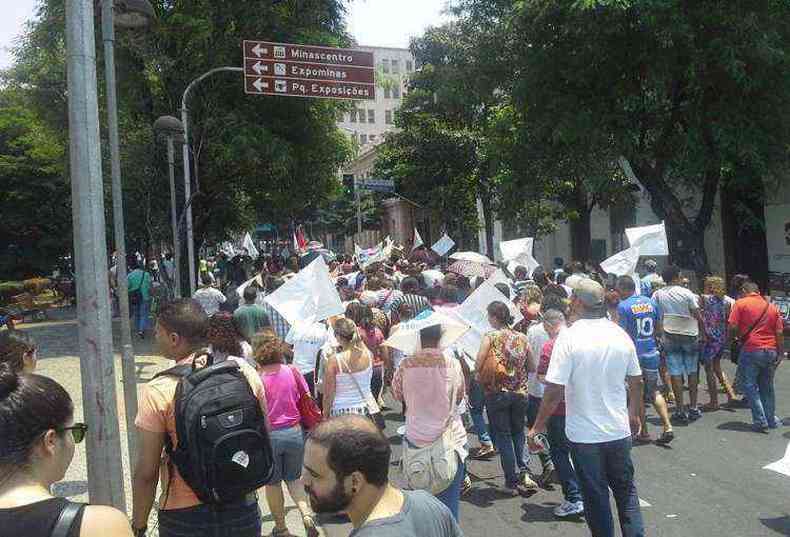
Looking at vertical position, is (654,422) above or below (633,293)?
below

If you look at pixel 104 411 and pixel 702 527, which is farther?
pixel 702 527

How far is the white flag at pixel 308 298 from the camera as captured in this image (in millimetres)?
7359

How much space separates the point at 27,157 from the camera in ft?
105

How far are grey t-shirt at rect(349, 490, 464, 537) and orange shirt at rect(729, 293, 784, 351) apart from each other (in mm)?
6888

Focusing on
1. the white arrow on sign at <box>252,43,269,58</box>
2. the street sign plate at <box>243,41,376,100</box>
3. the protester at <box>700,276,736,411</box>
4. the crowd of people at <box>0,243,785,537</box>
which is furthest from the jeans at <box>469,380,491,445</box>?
the white arrow on sign at <box>252,43,269,58</box>

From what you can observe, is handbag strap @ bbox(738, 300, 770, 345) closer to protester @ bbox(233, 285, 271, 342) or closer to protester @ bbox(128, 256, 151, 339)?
protester @ bbox(233, 285, 271, 342)

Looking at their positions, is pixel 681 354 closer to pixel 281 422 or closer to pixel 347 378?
pixel 347 378

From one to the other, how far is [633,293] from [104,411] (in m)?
5.58

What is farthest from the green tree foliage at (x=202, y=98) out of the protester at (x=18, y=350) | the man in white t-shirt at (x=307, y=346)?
the protester at (x=18, y=350)

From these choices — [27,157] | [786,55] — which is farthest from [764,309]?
[27,157]

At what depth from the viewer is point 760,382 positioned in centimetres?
817

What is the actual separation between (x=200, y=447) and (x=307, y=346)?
4282 millimetres

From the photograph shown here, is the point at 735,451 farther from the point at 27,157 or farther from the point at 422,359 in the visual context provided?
the point at 27,157

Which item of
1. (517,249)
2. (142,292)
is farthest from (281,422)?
(142,292)
